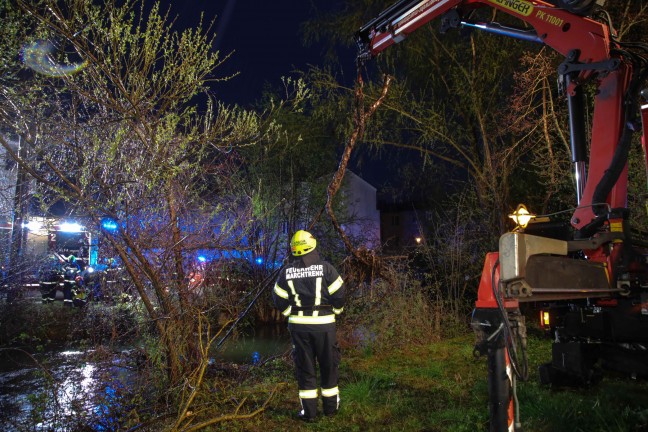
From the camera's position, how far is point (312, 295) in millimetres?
4918

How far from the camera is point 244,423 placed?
4.84 m

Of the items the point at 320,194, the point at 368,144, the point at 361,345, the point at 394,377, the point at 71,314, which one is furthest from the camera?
the point at 320,194

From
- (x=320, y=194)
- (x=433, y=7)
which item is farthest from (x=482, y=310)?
(x=320, y=194)

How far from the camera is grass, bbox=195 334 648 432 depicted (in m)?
4.23

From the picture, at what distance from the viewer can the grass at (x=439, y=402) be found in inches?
167

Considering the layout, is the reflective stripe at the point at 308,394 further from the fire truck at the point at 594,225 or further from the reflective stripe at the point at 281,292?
the fire truck at the point at 594,225

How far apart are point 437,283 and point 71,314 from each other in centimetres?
851

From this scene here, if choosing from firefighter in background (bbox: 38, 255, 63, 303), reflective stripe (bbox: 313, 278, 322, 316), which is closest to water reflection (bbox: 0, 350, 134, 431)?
reflective stripe (bbox: 313, 278, 322, 316)

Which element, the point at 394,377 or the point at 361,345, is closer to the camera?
the point at 394,377

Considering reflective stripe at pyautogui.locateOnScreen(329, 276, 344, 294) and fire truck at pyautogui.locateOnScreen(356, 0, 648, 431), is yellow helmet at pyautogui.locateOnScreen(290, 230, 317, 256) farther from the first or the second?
fire truck at pyautogui.locateOnScreen(356, 0, 648, 431)

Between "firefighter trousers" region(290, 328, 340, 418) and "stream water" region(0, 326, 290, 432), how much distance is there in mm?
1930

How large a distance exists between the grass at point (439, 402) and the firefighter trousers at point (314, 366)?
0.18 metres

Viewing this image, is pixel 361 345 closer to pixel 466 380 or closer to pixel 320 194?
pixel 466 380

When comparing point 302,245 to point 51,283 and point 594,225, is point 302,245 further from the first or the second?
point 51,283
